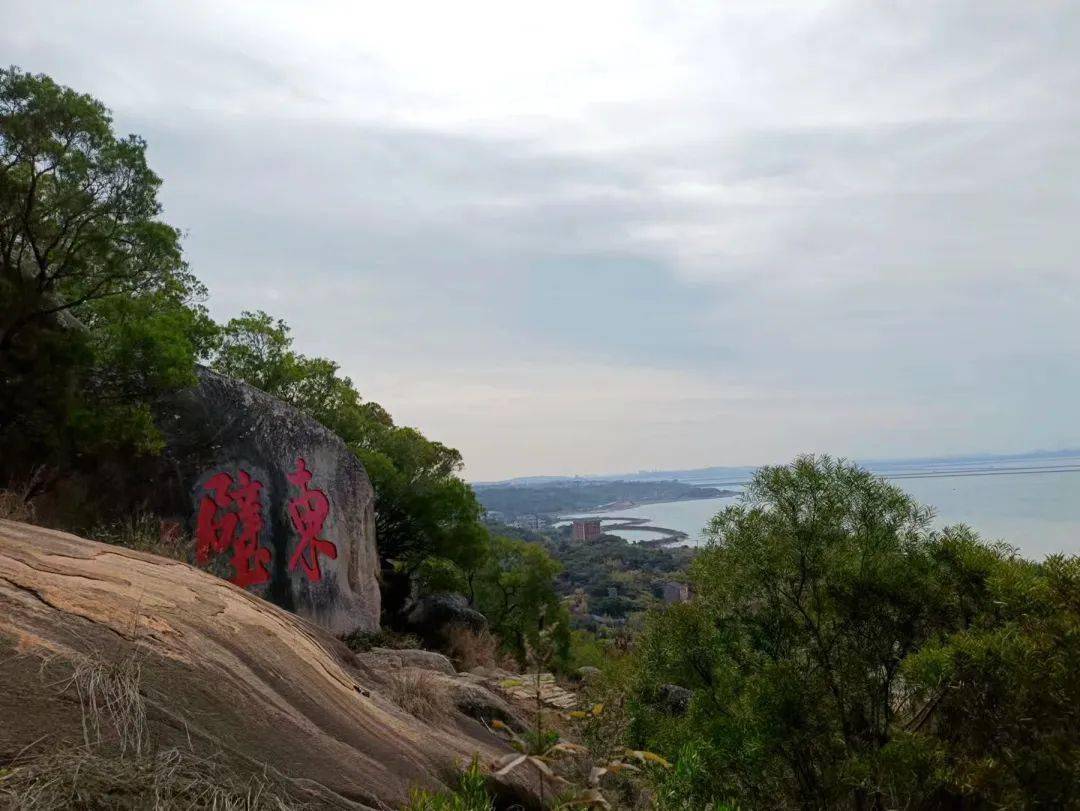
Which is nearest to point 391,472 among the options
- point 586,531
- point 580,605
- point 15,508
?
point 15,508

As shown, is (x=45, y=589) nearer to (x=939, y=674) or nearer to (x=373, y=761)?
(x=373, y=761)

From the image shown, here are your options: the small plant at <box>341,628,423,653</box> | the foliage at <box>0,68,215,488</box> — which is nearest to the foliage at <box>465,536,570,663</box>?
the small plant at <box>341,628,423,653</box>

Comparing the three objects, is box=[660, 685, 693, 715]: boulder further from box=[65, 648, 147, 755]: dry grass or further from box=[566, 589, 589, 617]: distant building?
box=[566, 589, 589, 617]: distant building

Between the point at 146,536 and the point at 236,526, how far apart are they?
263cm

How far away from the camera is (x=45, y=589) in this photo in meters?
3.97

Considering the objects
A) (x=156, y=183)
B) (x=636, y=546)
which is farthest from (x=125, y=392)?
(x=636, y=546)

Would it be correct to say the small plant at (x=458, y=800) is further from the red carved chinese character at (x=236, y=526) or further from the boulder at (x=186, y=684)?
the red carved chinese character at (x=236, y=526)

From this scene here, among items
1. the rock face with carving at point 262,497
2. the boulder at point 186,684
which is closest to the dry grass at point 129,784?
the boulder at point 186,684

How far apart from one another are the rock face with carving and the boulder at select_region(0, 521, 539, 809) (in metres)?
6.39

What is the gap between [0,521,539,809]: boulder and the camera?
3385 millimetres

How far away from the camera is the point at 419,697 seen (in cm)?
625

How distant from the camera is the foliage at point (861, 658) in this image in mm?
3508

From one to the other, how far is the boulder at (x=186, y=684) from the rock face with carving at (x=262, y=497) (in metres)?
6.39

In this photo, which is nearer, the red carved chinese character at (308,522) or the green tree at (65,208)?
the green tree at (65,208)
